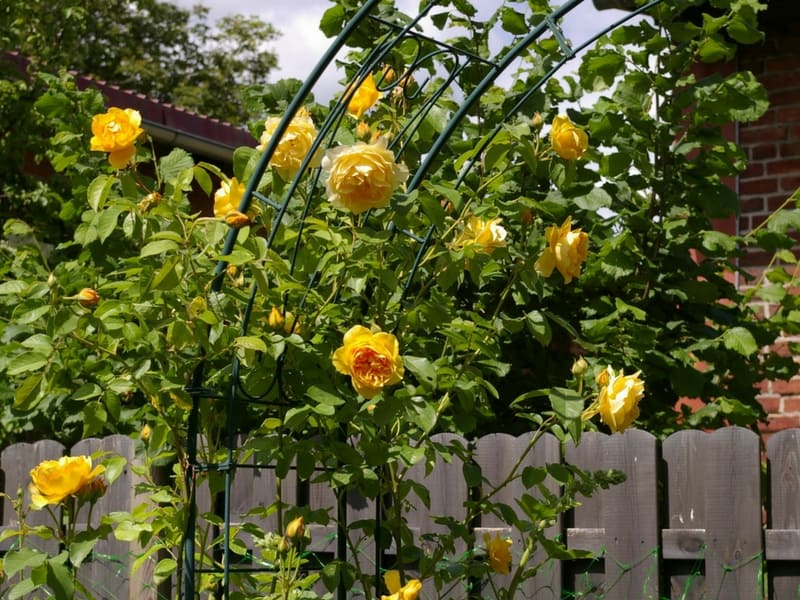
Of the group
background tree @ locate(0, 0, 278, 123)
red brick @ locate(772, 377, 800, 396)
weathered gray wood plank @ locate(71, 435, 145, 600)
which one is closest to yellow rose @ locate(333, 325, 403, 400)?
weathered gray wood plank @ locate(71, 435, 145, 600)

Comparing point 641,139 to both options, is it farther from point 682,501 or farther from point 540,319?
point 540,319

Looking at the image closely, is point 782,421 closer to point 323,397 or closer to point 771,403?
point 771,403

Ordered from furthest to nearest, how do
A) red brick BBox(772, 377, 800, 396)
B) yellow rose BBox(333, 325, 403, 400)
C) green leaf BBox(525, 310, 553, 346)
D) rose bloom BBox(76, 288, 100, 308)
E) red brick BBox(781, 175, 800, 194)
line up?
1. red brick BBox(781, 175, 800, 194)
2. red brick BBox(772, 377, 800, 396)
3. green leaf BBox(525, 310, 553, 346)
4. rose bloom BBox(76, 288, 100, 308)
5. yellow rose BBox(333, 325, 403, 400)

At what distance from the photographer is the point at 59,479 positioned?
1987 mm

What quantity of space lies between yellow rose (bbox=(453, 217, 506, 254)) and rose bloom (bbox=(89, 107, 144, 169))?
0.61m

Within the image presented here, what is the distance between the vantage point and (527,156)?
80.5 inches

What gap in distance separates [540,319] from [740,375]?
1.55 meters

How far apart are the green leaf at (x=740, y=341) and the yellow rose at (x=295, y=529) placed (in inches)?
65.1

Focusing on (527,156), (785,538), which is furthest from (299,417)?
(785,538)

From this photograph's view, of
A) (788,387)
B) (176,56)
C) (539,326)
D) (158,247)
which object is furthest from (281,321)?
(176,56)

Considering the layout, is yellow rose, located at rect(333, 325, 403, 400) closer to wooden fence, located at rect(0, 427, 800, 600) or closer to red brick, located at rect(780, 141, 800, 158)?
wooden fence, located at rect(0, 427, 800, 600)

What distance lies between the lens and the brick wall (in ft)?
16.3

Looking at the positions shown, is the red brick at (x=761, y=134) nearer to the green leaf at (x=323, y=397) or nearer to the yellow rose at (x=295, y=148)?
the yellow rose at (x=295, y=148)

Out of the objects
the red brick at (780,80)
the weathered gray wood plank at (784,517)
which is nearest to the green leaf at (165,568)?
the weathered gray wood plank at (784,517)
